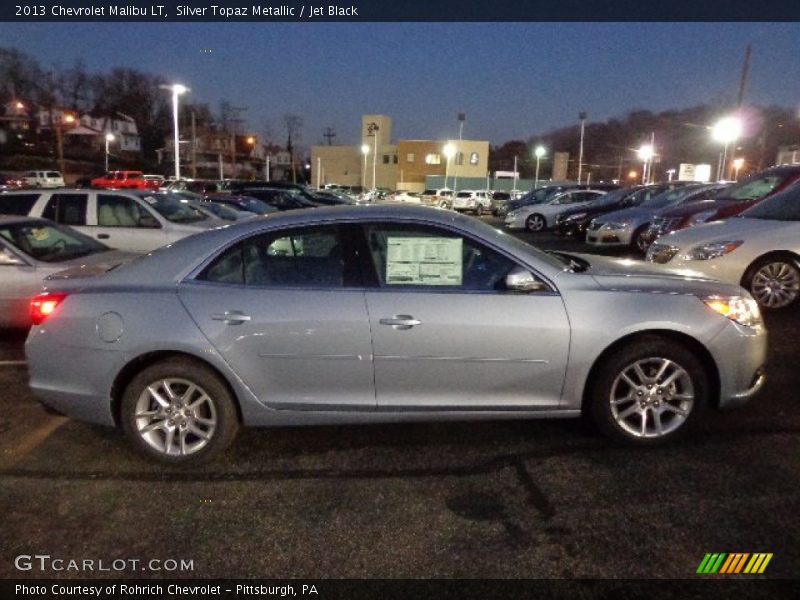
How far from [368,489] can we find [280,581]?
0.84 m

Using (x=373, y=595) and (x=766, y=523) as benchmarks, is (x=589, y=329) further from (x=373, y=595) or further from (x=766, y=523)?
(x=373, y=595)

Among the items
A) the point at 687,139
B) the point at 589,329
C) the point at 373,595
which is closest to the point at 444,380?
the point at 589,329

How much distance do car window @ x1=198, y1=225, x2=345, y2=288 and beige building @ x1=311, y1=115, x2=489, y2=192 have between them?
6535cm

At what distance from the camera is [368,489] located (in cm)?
340

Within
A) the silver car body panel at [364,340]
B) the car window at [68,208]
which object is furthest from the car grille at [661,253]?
the car window at [68,208]

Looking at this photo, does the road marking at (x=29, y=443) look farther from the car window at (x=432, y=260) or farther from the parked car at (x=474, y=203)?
the parked car at (x=474, y=203)

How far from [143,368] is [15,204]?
6413 mm

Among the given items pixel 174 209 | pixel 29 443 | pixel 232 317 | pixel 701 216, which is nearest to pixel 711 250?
pixel 701 216

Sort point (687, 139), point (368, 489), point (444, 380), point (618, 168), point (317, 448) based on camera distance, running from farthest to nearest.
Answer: point (618, 168) < point (687, 139) < point (317, 448) < point (444, 380) < point (368, 489)

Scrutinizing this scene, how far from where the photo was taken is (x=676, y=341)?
12.4 ft

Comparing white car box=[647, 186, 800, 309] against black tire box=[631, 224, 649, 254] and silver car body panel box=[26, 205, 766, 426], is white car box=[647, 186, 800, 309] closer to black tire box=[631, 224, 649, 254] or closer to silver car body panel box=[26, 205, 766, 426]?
silver car body panel box=[26, 205, 766, 426]

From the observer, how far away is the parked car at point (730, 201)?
9.80m

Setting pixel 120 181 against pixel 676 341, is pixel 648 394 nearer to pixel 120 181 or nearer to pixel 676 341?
pixel 676 341

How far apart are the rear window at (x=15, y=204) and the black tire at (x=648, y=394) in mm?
8140
